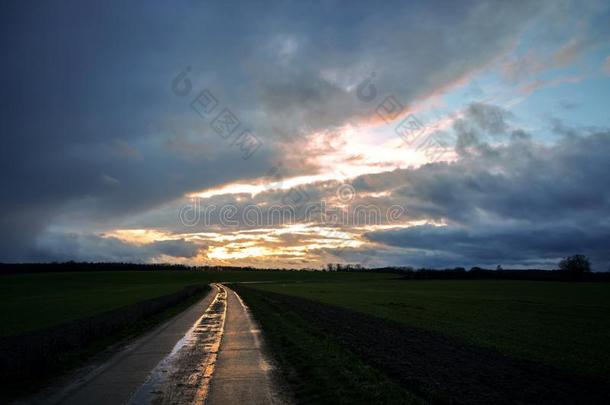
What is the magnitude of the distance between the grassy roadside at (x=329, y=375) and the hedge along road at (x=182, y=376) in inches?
26.7

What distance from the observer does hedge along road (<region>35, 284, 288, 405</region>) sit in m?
11.0

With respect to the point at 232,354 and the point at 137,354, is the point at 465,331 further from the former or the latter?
the point at 137,354

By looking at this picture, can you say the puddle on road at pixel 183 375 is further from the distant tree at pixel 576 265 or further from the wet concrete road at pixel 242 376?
the distant tree at pixel 576 265

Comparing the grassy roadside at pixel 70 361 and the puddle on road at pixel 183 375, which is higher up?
the puddle on road at pixel 183 375

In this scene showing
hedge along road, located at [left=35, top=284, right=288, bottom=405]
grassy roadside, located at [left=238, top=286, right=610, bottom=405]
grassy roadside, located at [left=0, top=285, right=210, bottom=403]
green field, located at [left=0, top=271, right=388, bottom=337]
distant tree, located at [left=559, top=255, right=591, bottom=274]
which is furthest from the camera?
distant tree, located at [left=559, top=255, right=591, bottom=274]

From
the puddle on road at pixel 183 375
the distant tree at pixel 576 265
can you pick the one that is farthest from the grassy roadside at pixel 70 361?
the distant tree at pixel 576 265

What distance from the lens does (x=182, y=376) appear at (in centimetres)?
1359

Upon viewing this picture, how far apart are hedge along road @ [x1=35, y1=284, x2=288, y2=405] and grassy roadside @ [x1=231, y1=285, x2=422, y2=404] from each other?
678mm

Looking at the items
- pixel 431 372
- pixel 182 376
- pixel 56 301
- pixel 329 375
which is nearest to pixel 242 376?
pixel 182 376

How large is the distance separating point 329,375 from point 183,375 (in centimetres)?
432

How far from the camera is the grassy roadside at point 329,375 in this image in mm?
11047

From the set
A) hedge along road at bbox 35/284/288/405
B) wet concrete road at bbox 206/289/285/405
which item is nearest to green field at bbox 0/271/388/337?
hedge along road at bbox 35/284/288/405

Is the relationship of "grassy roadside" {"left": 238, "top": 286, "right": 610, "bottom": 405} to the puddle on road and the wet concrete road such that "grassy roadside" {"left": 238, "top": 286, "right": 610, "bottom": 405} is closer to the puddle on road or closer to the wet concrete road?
the wet concrete road

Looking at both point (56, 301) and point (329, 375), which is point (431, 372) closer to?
point (329, 375)
